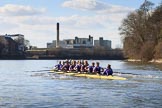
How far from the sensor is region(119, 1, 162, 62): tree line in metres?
86.1

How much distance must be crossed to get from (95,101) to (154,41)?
213ft

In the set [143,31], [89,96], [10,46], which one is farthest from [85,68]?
[10,46]

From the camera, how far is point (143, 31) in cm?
8819

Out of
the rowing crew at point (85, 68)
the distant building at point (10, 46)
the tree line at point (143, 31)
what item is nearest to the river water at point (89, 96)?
the rowing crew at point (85, 68)

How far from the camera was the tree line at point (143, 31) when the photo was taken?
8612 centimetres

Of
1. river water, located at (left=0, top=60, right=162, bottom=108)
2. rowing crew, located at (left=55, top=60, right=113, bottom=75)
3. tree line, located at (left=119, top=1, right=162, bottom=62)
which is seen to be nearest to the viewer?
river water, located at (left=0, top=60, right=162, bottom=108)

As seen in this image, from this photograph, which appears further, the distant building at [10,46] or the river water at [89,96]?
the distant building at [10,46]

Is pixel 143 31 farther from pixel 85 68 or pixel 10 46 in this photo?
pixel 10 46

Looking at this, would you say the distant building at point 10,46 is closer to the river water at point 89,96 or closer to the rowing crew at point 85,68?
the rowing crew at point 85,68

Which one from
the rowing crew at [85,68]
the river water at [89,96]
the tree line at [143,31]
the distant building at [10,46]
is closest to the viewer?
the river water at [89,96]

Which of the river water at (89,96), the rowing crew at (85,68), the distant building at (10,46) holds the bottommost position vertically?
the river water at (89,96)

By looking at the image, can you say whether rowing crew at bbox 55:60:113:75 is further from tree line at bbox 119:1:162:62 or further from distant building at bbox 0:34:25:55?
distant building at bbox 0:34:25:55

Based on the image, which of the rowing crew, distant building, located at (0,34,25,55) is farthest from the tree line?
distant building, located at (0,34,25,55)

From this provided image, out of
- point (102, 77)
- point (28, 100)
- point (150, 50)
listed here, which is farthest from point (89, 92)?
point (150, 50)
